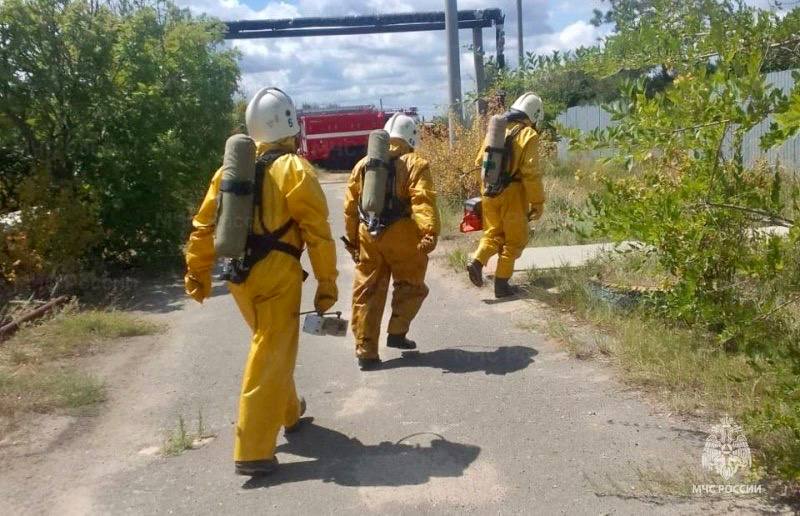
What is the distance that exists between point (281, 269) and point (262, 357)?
1.52ft

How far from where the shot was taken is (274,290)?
439 centimetres

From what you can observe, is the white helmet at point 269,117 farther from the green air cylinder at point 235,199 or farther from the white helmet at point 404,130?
the white helmet at point 404,130

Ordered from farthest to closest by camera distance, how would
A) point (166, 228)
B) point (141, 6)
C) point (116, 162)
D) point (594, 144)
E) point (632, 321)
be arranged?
point (141, 6), point (166, 228), point (116, 162), point (632, 321), point (594, 144)

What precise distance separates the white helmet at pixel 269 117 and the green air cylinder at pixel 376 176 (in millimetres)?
1171

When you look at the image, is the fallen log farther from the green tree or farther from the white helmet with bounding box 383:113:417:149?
the green tree

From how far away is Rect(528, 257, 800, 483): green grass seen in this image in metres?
3.55

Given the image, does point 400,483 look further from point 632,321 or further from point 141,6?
point 141,6

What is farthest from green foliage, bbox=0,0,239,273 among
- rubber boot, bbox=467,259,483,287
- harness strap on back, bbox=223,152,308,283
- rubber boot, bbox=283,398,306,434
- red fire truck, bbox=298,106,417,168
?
red fire truck, bbox=298,106,417,168

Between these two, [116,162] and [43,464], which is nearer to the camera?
[43,464]

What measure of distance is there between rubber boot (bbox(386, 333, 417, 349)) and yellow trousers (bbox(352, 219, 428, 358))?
11.9 inches

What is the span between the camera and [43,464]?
4.76 m

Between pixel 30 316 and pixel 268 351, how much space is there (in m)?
4.12

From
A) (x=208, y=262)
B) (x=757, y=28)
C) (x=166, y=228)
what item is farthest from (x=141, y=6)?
(x=757, y=28)

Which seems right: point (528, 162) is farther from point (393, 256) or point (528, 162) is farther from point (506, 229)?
point (393, 256)
